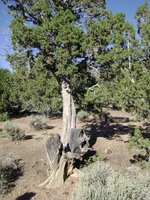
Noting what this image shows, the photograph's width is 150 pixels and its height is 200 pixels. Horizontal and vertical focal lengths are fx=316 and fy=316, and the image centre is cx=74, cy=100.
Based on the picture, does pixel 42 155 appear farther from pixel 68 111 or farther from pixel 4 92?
pixel 4 92

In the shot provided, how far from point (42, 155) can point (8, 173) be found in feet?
8.08

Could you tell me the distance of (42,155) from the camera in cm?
1314

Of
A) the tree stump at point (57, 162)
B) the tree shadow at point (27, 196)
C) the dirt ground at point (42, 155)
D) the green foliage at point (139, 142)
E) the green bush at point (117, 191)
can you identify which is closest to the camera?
the green bush at point (117, 191)

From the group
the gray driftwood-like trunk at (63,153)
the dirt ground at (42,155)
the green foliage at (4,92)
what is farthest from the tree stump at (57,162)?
the green foliage at (4,92)

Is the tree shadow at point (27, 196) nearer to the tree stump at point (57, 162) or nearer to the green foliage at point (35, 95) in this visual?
the tree stump at point (57, 162)

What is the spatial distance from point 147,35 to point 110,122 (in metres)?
13.0

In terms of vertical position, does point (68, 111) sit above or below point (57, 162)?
above

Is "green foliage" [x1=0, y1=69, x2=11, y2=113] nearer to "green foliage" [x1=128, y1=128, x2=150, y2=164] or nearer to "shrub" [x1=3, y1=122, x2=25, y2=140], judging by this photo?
"shrub" [x1=3, y1=122, x2=25, y2=140]

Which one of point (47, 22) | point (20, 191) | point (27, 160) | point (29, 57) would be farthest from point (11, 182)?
point (47, 22)

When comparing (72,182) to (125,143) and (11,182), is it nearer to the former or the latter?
(11,182)

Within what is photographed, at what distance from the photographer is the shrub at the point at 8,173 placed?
932 cm

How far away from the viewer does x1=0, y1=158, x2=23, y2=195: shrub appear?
30.6ft

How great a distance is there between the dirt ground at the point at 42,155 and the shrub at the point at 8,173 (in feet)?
0.61

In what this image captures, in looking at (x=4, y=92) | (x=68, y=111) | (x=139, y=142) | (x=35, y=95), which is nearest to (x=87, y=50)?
(x=68, y=111)
